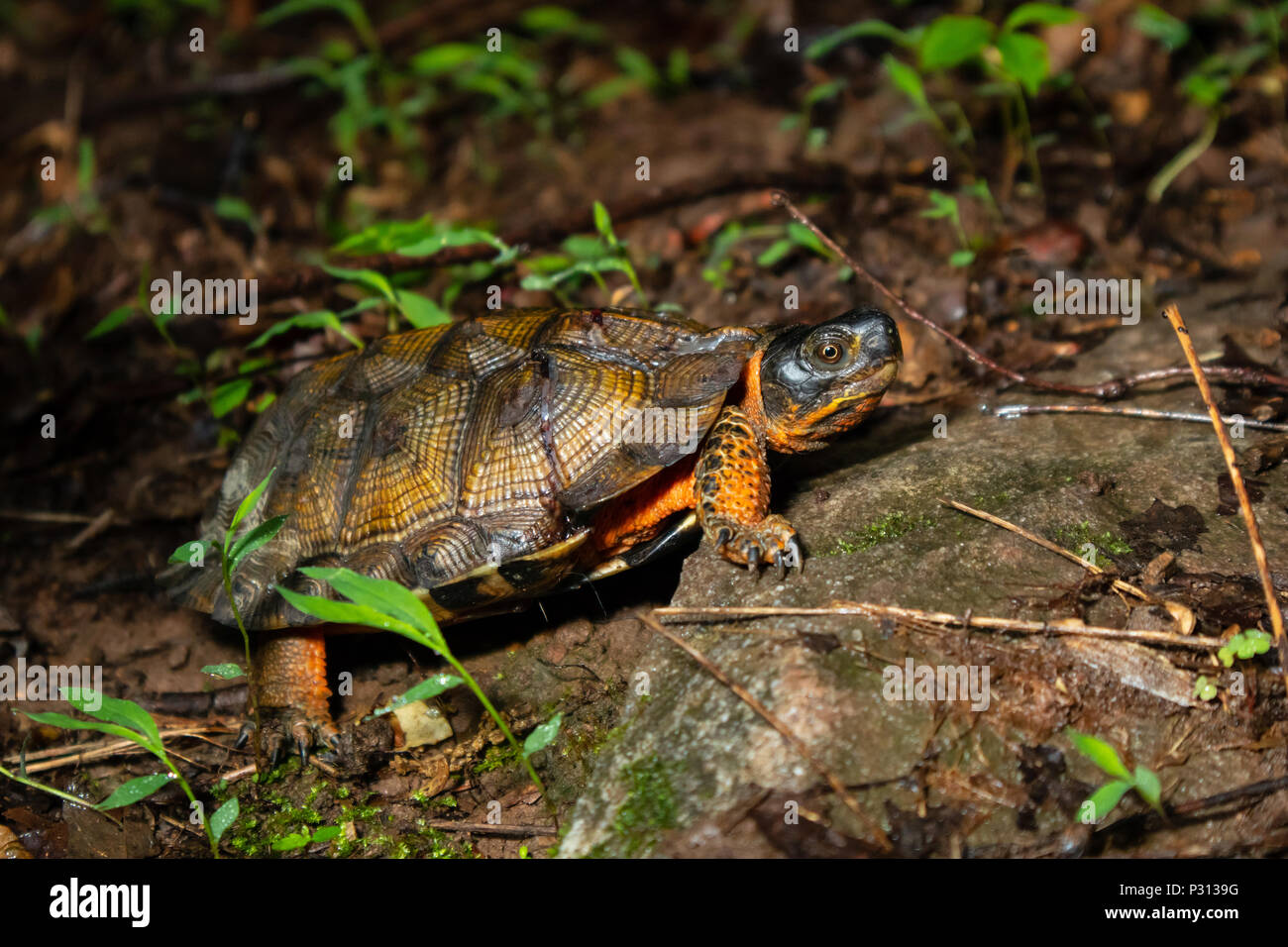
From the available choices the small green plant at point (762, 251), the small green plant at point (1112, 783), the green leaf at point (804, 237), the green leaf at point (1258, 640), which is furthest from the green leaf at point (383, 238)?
the green leaf at point (1258, 640)

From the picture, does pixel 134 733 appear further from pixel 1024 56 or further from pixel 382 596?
pixel 1024 56

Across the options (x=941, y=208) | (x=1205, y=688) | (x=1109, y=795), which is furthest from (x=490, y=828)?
(x=941, y=208)

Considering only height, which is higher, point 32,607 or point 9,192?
point 9,192

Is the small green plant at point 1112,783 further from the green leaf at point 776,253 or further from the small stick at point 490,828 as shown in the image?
the green leaf at point 776,253

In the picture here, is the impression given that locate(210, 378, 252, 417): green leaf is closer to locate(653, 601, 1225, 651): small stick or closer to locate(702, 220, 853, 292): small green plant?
locate(702, 220, 853, 292): small green plant

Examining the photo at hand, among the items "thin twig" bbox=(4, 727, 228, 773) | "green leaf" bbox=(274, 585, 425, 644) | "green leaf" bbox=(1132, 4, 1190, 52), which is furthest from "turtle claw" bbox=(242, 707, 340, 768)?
"green leaf" bbox=(1132, 4, 1190, 52)

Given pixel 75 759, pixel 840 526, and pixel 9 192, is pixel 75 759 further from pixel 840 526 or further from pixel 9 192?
pixel 9 192

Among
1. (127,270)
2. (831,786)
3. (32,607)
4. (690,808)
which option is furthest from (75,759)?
(127,270)
